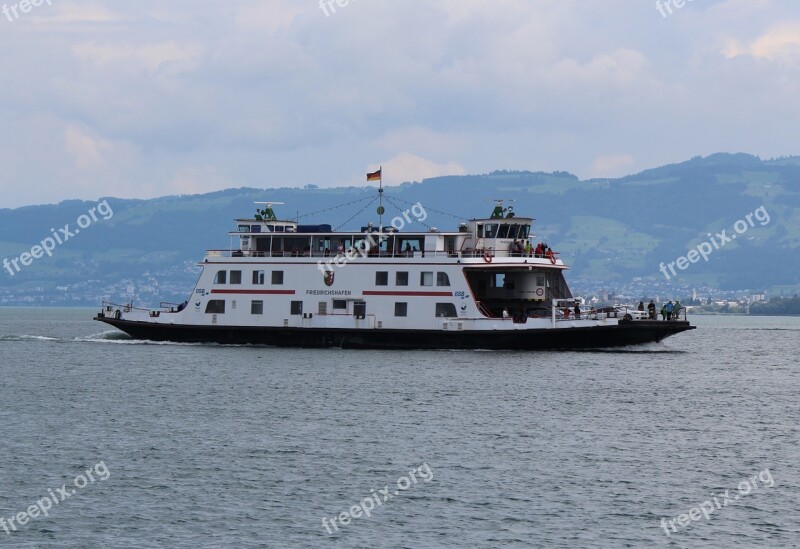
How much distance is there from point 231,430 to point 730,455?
1438 centimetres

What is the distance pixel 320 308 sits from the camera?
61.7 meters

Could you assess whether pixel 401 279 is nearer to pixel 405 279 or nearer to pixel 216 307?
pixel 405 279

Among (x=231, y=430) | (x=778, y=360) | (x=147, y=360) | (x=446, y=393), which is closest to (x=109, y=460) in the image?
(x=231, y=430)

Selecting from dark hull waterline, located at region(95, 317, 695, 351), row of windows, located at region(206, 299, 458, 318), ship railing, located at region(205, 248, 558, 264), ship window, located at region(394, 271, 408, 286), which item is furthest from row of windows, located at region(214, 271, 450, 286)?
dark hull waterline, located at region(95, 317, 695, 351)

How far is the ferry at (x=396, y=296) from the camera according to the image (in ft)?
192

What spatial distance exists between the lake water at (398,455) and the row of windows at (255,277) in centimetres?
689

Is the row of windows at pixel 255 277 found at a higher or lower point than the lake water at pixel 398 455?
higher

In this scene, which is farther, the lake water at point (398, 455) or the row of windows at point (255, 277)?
the row of windows at point (255, 277)

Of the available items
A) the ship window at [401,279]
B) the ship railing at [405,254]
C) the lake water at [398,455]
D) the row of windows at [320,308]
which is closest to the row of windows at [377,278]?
the ship window at [401,279]

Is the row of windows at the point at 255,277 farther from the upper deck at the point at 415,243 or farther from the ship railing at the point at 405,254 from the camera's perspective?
the upper deck at the point at 415,243

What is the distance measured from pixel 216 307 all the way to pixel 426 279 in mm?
11038

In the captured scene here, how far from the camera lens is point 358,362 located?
56.4m

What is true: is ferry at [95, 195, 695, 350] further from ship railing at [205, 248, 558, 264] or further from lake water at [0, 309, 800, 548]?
lake water at [0, 309, 800, 548]

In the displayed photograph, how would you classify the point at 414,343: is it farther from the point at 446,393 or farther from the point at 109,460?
the point at 109,460
